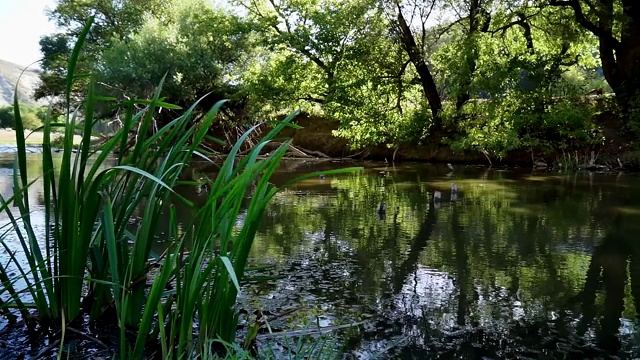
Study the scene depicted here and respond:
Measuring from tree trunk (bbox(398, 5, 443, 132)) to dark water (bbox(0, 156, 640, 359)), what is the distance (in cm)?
872

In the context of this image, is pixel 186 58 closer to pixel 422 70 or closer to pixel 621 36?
pixel 422 70

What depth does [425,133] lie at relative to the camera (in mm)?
14930

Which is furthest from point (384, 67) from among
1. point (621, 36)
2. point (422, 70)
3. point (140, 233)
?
point (140, 233)

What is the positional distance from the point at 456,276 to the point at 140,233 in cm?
197

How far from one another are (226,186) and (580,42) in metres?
14.5

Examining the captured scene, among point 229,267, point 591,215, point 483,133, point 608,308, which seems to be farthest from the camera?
point 483,133

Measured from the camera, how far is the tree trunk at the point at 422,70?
14.8 meters

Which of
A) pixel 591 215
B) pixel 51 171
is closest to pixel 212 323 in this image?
pixel 51 171

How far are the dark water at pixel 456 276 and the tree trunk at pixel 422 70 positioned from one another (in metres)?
8.72

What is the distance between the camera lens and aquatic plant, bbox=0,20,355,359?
59.7 inches

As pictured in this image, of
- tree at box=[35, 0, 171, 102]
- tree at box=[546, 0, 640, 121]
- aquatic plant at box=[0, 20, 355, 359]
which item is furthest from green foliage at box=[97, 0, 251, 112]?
aquatic plant at box=[0, 20, 355, 359]

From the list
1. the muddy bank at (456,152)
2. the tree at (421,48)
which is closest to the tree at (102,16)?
the muddy bank at (456,152)

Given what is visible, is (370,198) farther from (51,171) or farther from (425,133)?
(425,133)

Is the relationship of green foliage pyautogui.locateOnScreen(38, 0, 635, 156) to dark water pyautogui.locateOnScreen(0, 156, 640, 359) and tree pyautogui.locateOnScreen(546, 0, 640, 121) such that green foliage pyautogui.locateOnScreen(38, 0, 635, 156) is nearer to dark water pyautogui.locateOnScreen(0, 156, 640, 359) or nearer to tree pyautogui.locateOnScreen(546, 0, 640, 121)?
tree pyautogui.locateOnScreen(546, 0, 640, 121)
